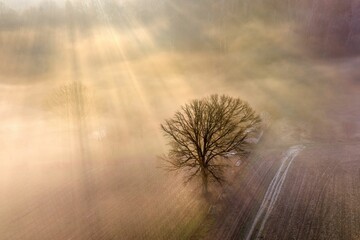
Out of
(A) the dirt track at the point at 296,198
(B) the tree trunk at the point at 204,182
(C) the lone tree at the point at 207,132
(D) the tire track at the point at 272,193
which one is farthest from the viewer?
(B) the tree trunk at the point at 204,182

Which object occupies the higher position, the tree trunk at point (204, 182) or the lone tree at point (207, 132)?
the lone tree at point (207, 132)

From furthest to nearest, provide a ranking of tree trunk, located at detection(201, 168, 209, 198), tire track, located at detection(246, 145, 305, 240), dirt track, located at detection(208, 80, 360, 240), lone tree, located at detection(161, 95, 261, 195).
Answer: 1. tree trunk, located at detection(201, 168, 209, 198)
2. lone tree, located at detection(161, 95, 261, 195)
3. tire track, located at detection(246, 145, 305, 240)
4. dirt track, located at detection(208, 80, 360, 240)

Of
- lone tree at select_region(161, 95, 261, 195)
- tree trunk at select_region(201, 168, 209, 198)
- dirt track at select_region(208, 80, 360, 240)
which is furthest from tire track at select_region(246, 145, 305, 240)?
tree trunk at select_region(201, 168, 209, 198)

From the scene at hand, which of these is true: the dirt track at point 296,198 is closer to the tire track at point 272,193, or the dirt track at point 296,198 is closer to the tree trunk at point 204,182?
the tire track at point 272,193

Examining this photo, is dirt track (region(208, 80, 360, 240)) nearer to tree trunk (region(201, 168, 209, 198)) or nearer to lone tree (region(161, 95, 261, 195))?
tree trunk (region(201, 168, 209, 198))

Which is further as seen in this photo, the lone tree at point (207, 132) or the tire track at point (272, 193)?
the lone tree at point (207, 132)

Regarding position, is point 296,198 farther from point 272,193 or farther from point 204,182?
point 204,182

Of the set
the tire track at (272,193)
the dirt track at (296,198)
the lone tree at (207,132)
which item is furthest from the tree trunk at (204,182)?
the tire track at (272,193)

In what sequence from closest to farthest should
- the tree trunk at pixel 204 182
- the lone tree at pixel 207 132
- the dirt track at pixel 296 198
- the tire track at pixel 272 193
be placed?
1. the dirt track at pixel 296 198
2. the tire track at pixel 272 193
3. the lone tree at pixel 207 132
4. the tree trunk at pixel 204 182

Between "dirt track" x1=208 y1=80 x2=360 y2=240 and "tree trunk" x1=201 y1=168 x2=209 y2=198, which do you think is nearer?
"dirt track" x1=208 y1=80 x2=360 y2=240

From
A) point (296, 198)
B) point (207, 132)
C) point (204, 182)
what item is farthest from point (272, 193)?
point (207, 132)

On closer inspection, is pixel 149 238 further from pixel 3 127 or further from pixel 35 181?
pixel 3 127
